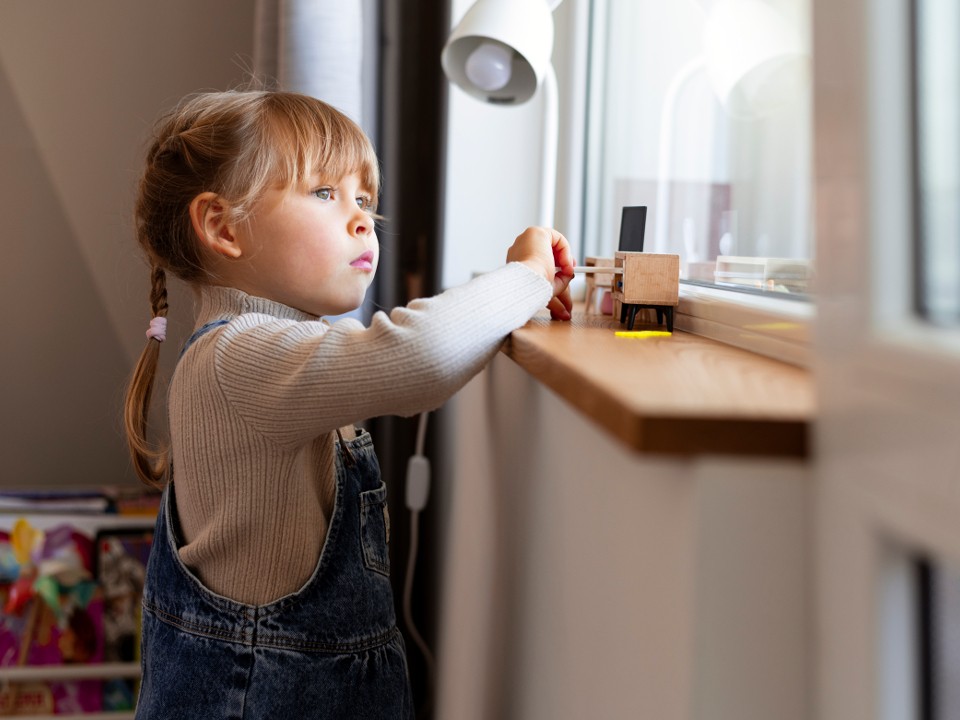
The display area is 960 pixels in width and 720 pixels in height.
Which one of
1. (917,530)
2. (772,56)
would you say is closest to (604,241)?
(772,56)

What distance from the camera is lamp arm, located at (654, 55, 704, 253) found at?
1.10m

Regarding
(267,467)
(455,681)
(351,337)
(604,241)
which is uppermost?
(604,241)

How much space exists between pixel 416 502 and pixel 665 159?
0.61 m

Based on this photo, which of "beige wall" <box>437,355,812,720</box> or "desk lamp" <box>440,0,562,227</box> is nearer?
"beige wall" <box>437,355,812,720</box>

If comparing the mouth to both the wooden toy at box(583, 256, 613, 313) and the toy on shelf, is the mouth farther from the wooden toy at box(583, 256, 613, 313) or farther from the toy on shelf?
the toy on shelf

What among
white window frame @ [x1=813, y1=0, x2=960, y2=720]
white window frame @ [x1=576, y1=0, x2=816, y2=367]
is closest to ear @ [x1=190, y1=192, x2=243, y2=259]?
white window frame @ [x1=576, y1=0, x2=816, y2=367]

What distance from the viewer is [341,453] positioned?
882 mm

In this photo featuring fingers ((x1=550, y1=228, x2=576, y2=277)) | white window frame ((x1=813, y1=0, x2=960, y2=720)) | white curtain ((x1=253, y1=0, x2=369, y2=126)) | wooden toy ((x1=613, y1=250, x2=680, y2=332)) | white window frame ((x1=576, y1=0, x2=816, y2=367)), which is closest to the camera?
white window frame ((x1=813, y1=0, x2=960, y2=720))

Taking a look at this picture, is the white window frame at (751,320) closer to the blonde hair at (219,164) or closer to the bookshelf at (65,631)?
the blonde hair at (219,164)

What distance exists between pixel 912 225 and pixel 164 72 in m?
1.83

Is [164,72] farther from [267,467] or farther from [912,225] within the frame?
[912,225]

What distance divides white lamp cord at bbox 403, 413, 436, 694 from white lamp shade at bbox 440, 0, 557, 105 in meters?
0.50

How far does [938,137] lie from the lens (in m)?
0.34

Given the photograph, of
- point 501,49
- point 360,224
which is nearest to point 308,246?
point 360,224
